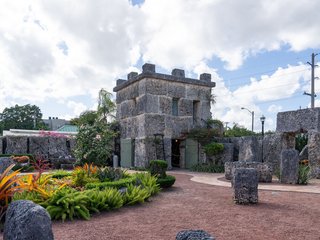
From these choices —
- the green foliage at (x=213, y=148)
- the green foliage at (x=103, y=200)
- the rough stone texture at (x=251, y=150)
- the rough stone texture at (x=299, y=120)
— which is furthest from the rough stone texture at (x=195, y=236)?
the green foliage at (x=213, y=148)

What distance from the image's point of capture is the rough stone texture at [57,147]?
21361mm

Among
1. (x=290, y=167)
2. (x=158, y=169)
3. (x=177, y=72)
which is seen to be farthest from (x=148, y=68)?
(x=290, y=167)

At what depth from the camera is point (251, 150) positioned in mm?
15867

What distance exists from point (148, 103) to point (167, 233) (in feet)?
43.5

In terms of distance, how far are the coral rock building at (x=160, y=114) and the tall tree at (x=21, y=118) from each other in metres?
22.7

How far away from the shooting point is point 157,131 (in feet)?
60.6

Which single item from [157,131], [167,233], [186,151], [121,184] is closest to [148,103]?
[157,131]

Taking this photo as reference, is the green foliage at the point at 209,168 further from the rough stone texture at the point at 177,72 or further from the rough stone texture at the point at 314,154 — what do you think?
the rough stone texture at the point at 177,72

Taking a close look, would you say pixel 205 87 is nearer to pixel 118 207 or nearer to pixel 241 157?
pixel 241 157

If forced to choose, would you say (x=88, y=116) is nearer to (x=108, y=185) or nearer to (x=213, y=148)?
(x=213, y=148)

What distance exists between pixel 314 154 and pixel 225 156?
17.5 feet

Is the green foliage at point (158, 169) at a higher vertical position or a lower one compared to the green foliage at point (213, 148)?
lower

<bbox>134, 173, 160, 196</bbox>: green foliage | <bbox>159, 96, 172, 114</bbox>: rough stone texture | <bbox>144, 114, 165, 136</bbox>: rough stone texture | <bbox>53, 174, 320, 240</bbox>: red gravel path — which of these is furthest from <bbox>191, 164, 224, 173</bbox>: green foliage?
<bbox>53, 174, 320, 240</bbox>: red gravel path

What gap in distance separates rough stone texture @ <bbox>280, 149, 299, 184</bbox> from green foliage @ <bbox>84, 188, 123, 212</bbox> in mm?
6914
